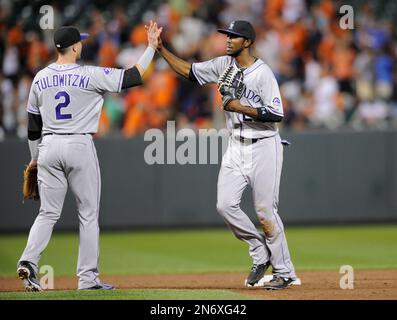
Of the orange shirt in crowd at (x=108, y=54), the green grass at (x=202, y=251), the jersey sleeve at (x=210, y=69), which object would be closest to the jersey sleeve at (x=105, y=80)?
the jersey sleeve at (x=210, y=69)

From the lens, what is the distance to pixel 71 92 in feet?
24.7

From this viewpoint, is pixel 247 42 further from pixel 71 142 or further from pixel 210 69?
pixel 71 142

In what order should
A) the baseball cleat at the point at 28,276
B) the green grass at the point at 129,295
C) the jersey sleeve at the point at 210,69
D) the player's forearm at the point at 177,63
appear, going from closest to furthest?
1. the green grass at the point at 129,295
2. the baseball cleat at the point at 28,276
3. the jersey sleeve at the point at 210,69
4. the player's forearm at the point at 177,63

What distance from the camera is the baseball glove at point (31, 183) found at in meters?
7.88

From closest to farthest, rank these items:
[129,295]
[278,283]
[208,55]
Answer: [129,295] → [278,283] → [208,55]

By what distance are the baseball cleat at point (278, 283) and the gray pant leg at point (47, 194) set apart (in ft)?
6.14

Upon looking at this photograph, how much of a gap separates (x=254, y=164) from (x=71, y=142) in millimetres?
1554

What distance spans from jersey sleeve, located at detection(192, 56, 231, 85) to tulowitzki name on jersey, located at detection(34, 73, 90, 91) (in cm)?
108

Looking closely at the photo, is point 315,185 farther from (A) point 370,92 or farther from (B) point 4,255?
(B) point 4,255

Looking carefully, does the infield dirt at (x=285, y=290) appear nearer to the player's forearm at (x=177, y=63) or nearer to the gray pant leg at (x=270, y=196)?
the gray pant leg at (x=270, y=196)

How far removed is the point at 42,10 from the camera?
14.6 m

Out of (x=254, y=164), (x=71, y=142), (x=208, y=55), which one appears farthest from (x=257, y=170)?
(x=208, y=55)

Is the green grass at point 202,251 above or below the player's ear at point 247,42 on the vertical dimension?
below

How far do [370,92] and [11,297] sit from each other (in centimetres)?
947
